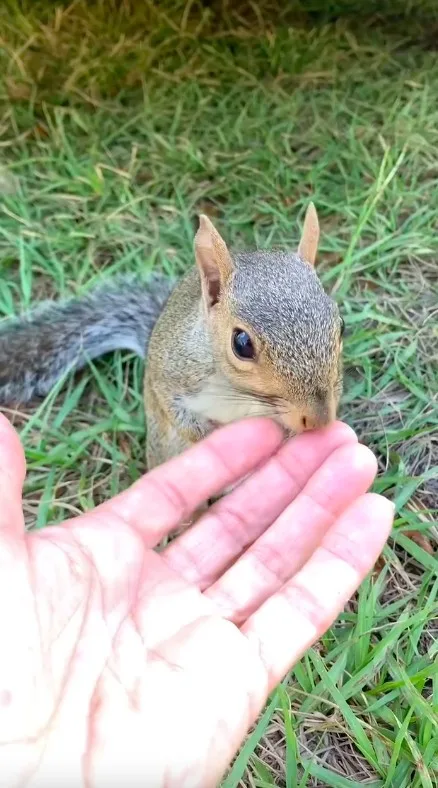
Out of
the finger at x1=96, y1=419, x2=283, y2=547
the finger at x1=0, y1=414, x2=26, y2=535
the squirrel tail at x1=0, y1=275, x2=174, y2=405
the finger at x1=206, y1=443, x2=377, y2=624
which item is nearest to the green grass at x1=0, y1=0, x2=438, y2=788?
the squirrel tail at x1=0, y1=275, x2=174, y2=405

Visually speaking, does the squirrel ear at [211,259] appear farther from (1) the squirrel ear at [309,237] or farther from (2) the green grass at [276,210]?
(2) the green grass at [276,210]

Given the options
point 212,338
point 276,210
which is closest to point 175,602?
point 212,338

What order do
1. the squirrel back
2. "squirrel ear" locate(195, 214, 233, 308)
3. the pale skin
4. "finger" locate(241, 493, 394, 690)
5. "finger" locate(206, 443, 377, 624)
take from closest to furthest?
the pale skin, "finger" locate(241, 493, 394, 690), "finger" locate(206, 443, 377, 624), the squirrel back, "squirrel ear" locate(195, 214, 233, 308)

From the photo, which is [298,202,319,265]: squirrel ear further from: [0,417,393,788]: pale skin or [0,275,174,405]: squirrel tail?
[0,275,174,405]: squirrel tail

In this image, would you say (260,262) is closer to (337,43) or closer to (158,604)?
(158,604)

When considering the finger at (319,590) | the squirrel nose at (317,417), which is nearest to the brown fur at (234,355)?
the squirrel nose at (317,417)
